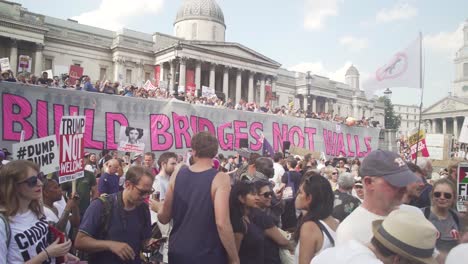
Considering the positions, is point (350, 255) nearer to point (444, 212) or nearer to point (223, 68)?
point (444, 212)

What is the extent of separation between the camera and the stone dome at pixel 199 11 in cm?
5325

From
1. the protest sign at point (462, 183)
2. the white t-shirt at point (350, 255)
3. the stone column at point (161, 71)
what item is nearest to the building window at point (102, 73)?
the stone column at point (161, 71)

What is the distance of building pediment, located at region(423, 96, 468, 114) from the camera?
8444 cm

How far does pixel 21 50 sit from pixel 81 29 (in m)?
7.94

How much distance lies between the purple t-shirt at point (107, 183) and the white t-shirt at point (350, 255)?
5590 millimetres

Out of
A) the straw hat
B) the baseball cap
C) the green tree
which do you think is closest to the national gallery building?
the baseball cap

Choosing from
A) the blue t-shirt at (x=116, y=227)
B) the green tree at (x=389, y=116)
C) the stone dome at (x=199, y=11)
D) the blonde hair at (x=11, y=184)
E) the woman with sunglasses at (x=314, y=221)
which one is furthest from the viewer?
the green tree at (x=389, y=116)

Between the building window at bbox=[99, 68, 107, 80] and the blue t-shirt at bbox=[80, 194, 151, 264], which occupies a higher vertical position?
the building window at bbox=[99, 68, 107, 80]

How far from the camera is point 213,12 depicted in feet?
177

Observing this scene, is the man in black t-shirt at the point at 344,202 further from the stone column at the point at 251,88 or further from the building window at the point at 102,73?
the stone column at the point at 251,88

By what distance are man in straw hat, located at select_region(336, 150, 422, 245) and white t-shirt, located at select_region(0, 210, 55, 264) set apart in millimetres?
2013

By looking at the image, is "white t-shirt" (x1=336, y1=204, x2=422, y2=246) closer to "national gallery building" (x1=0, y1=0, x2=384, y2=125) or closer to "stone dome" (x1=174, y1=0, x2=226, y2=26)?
"national gallery building" (x1=0, y1=0, x2=384, y2=125)

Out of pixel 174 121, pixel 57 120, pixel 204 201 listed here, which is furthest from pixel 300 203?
pixel 174 121

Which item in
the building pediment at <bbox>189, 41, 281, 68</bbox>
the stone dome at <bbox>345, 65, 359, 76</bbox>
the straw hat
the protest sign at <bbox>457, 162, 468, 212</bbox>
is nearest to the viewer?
the straw hat
